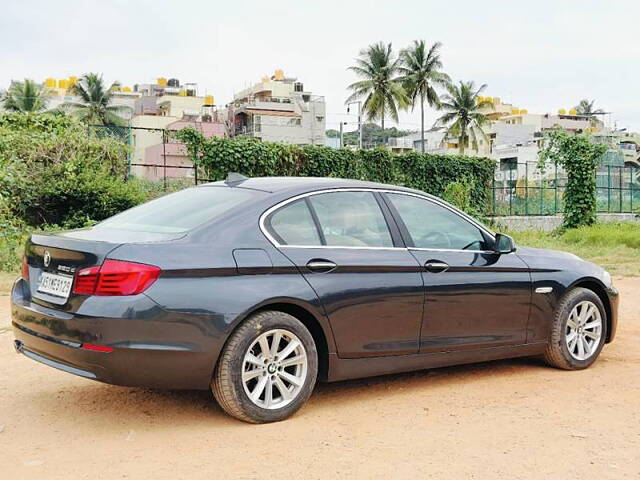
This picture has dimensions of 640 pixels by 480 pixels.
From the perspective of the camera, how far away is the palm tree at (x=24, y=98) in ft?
199

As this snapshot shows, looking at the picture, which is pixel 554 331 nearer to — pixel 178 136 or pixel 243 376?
pixel 243 376

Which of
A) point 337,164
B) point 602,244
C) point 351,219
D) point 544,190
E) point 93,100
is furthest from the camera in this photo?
point 93,100

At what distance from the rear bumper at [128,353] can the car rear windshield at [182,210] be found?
30.2 inches

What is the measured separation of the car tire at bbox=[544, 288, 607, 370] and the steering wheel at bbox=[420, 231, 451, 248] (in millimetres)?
1219

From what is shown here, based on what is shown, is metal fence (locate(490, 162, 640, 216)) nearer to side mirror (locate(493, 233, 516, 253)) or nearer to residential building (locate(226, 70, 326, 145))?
side mirror (locate(493, 233, 516, 253))

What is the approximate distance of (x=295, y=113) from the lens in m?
81.2

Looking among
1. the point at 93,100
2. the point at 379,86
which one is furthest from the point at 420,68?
the point at 93,100

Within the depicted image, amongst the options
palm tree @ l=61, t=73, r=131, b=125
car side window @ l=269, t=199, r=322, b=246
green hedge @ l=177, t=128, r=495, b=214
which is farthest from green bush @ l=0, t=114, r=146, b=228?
palm tree @ l=61, t=73, r=131, b=125

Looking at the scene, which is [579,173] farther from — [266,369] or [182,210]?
[266,369]

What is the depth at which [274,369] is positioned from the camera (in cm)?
506

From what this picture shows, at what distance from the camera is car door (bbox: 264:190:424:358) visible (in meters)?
5.30

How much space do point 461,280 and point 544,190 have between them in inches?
1325

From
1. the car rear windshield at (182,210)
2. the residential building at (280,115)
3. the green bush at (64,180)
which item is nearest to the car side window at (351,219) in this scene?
the car rear windshield at (182,210)

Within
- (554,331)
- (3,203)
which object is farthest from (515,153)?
(554,331)
